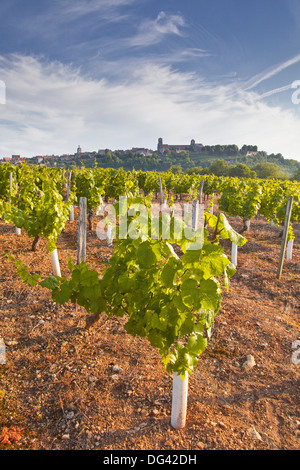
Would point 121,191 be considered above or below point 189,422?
above

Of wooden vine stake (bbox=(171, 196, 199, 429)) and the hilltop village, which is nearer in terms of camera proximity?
wooden vine stake (bbox=(171, 196, 199, 429))

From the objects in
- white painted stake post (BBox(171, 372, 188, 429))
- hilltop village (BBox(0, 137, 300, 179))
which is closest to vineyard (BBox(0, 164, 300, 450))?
white painted stake post (BBox(171, 372, 188, 429))

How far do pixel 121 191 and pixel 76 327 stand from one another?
861 centimetres

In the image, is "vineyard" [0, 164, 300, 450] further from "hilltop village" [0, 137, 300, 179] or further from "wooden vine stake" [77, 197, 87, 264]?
"hilltop village" [0, 137, 300, 179]

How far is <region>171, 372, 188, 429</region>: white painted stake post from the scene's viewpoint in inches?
101

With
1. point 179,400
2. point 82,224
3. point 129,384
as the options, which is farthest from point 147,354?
point 82,224

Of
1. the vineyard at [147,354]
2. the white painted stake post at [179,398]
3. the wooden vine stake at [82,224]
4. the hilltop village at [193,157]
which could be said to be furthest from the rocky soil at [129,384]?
the hilltop village at [193,157]

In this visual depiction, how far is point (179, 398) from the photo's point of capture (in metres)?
2.57

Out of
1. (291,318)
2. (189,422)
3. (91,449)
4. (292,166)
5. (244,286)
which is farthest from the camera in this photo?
(292,166)

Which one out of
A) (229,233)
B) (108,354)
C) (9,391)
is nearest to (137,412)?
(108,354)

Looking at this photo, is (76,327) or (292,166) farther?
(292,166)
